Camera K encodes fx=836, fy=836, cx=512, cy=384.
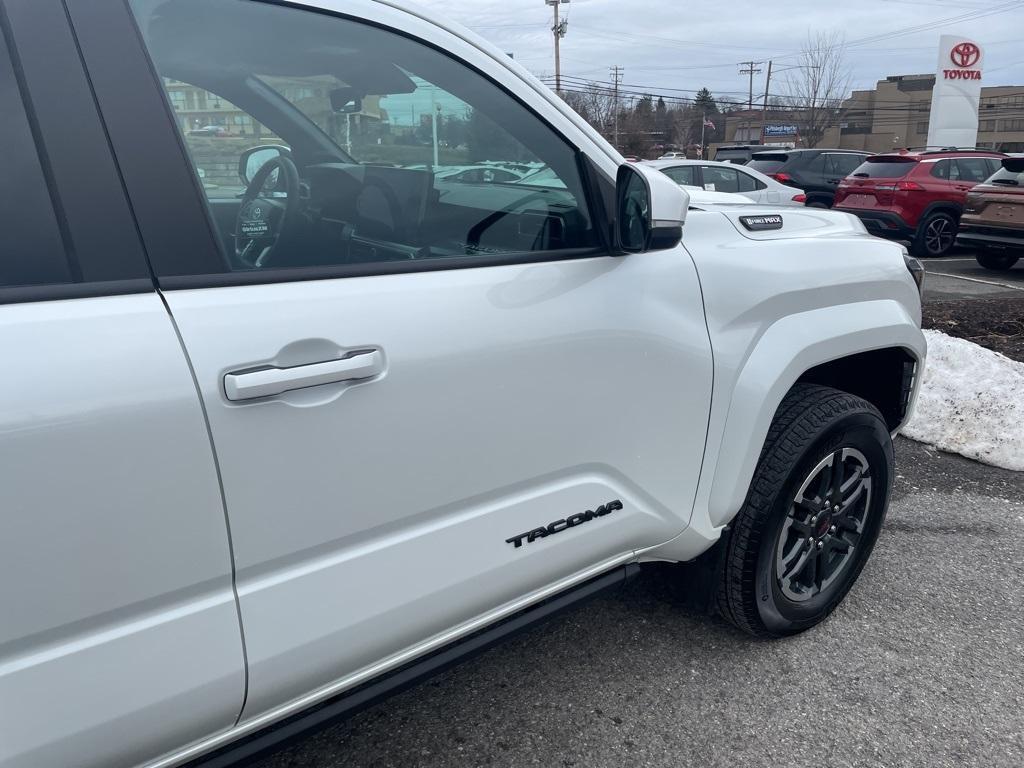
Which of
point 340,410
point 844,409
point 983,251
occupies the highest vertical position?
point 340,410

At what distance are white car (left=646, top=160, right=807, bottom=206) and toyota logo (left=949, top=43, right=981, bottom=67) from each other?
1635 centimetres

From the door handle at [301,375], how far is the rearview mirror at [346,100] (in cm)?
64

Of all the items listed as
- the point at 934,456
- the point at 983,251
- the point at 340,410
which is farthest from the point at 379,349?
the point at 983,251

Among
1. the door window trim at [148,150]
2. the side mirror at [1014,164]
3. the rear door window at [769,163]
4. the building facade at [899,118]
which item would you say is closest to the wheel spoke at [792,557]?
the door window trim at [148,150]

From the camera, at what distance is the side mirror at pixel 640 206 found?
6.52 ft

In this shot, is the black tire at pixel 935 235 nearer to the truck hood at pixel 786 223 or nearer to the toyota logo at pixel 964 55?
the truck hood at pixel 786 223

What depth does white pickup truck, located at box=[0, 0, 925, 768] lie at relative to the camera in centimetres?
131

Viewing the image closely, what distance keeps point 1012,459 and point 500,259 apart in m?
3.60

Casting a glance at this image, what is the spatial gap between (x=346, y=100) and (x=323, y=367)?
0.71m

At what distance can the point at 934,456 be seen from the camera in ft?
14.5

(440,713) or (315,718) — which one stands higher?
(315,718)

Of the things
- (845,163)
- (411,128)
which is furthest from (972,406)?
(845,163)

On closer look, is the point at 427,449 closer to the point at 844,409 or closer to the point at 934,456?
the point at 844,409

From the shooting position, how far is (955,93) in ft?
81.0
